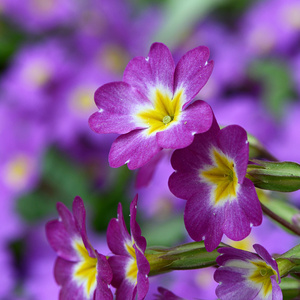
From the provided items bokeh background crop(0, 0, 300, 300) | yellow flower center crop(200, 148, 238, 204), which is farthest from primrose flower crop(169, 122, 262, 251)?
bokeh background crop(0, 0, 300, 300)

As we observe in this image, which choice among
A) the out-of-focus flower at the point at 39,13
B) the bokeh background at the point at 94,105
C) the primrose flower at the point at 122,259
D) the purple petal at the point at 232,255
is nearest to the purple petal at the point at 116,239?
the primrose flower at the point at 122,259

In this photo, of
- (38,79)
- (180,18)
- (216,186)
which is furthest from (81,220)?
(180,18)

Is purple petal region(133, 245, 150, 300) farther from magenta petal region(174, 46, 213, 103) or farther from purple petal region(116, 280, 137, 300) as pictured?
magenta petal region(174, 46, 213, 103)

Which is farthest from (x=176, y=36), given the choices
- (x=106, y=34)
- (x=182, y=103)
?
(x=182, y=103)

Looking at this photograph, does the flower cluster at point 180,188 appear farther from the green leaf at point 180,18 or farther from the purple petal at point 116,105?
the green leaf at point 180,18

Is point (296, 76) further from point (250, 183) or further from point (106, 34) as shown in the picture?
point (250, 183)

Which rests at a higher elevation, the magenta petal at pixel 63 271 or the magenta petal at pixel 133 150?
the magenta petal at pixel 133 150

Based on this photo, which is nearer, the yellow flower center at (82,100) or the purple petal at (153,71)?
the purple petal at (153,71)
